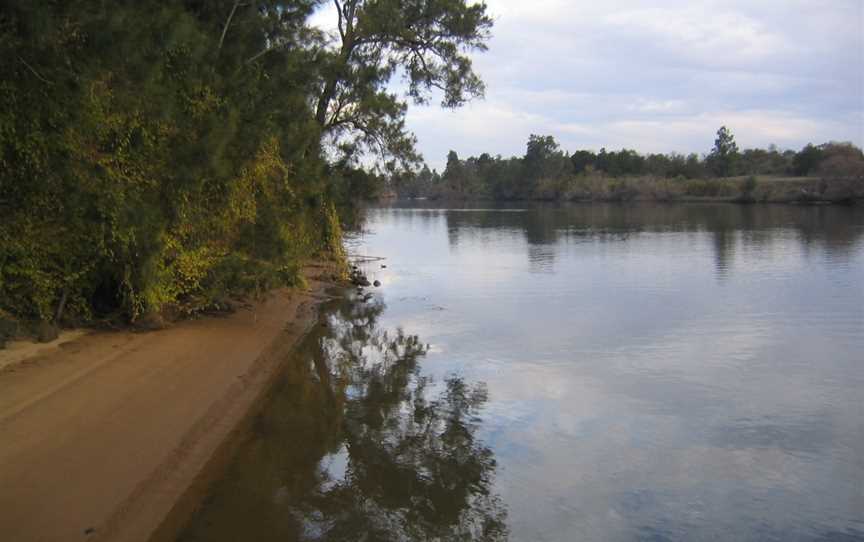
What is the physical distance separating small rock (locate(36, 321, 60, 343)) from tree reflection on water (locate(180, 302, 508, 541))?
3.77m

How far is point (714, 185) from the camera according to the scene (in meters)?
104

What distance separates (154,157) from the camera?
1239 centimetres

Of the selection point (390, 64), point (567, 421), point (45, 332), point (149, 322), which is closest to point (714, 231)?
point (390, 64)

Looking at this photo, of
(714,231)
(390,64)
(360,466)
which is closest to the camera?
(360,466)

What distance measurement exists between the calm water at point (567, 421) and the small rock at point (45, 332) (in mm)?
3914

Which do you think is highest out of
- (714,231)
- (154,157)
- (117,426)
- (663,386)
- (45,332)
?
(154,157)

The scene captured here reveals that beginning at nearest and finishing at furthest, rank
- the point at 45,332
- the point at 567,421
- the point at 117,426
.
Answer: the point at 117,426
the point at 567,421
the point at 45,332

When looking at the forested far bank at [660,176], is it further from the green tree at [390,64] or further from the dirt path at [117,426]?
the dirt path at [117,426]

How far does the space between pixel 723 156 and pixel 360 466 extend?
126 metres

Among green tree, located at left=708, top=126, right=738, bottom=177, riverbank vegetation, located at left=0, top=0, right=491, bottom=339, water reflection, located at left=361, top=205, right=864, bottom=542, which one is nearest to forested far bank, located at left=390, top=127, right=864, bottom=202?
green tree, located at left=708, top=126, right=738, bottom=177

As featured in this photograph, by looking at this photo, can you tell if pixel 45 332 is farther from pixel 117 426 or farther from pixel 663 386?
pixel 663 386

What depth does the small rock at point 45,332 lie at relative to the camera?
11727mm

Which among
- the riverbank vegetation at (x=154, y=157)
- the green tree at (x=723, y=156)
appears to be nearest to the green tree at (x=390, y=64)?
the riverbank vegetation at (x=154, y=157)

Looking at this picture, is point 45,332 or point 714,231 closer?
point 45,332
